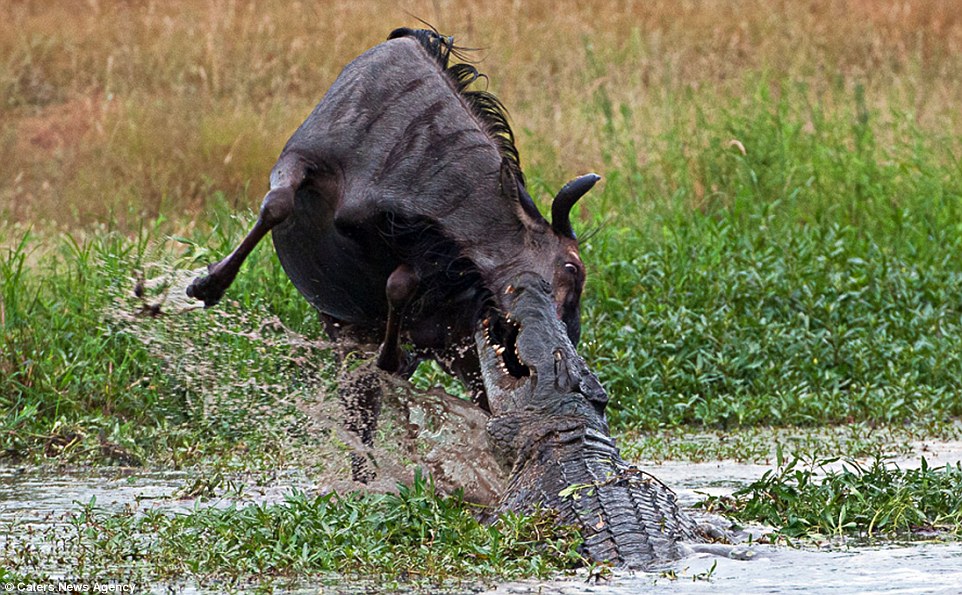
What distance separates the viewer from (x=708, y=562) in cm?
436

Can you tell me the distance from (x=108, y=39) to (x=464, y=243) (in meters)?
12.7

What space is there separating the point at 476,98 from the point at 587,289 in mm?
3095

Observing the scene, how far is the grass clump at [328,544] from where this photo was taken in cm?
420

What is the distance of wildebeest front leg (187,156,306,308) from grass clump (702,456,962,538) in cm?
175

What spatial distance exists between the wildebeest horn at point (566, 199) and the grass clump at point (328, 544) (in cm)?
109

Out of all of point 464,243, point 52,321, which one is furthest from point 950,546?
point 52,321

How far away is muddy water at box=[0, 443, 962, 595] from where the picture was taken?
159 inches

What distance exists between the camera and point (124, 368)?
7387mm

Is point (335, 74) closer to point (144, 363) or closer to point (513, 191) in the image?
point (144, 363)

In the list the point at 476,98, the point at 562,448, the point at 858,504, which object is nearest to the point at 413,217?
the point at 476,98

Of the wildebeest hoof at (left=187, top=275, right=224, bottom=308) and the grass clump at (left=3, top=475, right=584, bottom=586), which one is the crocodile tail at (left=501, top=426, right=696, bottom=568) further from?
the wildebeest hoof at (left=187, top=275, right=224, bottom=308)

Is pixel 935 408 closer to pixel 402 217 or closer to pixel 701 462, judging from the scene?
pixel 701 462

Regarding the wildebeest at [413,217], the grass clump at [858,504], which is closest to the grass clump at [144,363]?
the wildebeest at [413,217]

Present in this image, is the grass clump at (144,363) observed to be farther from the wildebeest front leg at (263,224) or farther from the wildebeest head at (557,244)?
the wildebeest head at (557,244)
